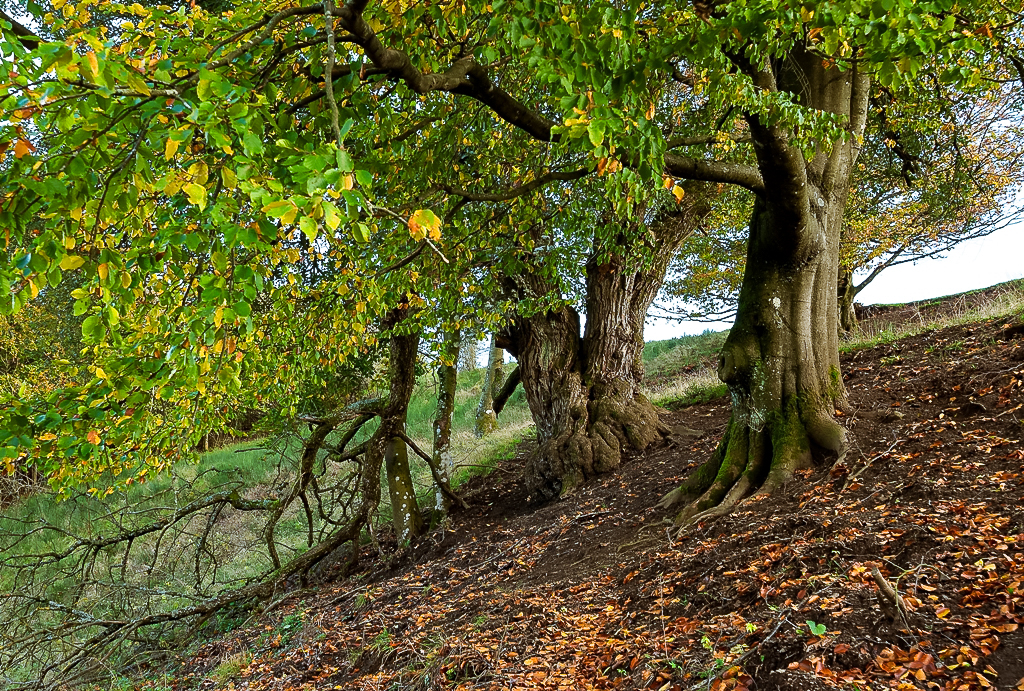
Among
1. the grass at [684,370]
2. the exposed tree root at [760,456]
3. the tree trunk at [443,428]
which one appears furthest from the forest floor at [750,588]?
the grass at [684,370]

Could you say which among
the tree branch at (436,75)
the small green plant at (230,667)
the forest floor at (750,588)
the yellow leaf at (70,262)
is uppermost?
the tree branch at (436,75)

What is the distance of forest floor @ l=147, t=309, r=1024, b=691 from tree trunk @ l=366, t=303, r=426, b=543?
137 centimetres

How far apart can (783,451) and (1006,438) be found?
1657 millimetres

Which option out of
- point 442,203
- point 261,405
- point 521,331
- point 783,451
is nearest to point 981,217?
point 521,331

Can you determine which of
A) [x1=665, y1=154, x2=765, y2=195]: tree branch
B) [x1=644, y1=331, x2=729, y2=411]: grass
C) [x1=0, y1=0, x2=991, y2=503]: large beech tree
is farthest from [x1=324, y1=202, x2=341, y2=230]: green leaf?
[x1=644, y1=331, x2=729, y2=411]: grass

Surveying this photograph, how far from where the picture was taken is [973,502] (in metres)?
4.41

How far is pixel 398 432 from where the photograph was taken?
9.41 m

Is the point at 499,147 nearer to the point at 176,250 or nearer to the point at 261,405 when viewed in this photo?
the point at 176,250

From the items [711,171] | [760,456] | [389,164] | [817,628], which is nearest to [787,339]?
[760,456]

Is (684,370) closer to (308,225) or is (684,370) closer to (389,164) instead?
(389,164)

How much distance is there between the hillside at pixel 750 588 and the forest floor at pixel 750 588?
16mm

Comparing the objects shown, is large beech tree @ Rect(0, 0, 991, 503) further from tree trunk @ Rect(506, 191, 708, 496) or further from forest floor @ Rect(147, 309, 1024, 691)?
forest floor @ Rect(147, 309, 1024, 691)

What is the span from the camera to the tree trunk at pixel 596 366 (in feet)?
30.9

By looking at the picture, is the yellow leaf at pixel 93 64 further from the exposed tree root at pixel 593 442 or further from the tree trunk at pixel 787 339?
the exposed tree root at pixel 593 442
